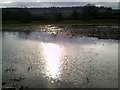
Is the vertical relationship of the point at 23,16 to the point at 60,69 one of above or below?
above

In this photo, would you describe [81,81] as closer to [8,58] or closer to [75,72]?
[75,72]

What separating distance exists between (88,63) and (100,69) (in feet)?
6.58

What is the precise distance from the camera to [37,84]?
14.7 meters

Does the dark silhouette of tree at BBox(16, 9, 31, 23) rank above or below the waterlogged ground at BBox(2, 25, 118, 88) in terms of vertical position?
above

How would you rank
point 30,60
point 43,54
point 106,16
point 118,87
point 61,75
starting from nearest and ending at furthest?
point 118,87 → point 61,75 → point 30,60 → point 43,54 → point 106,16

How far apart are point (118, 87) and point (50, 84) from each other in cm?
345

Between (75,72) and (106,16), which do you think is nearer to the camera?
(75,72)

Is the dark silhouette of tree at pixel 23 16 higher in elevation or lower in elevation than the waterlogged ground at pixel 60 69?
higher

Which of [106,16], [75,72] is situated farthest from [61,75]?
[106,16]

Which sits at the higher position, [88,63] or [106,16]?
[106,16]

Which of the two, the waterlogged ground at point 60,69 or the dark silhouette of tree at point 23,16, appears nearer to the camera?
the waterlogged ground at point 60,69

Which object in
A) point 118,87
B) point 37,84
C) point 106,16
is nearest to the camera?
point 118,87

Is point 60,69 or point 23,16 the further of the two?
point 23,16

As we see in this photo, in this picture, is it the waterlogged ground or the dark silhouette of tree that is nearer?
the waterlogged ground
